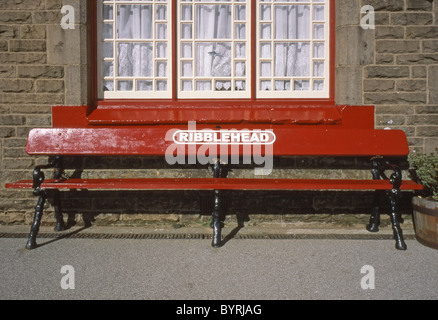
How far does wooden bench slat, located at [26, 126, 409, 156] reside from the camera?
17.7ft

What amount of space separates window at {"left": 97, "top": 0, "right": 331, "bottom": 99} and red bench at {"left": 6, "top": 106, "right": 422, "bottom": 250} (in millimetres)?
402

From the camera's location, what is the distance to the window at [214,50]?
6059mm

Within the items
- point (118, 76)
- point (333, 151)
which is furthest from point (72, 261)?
point (333, 151)

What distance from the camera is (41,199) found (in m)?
5.02

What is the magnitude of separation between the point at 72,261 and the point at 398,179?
11.3 ft

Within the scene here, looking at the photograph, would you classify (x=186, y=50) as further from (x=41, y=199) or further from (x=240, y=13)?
(x=41, y=199)

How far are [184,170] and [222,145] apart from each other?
71 centimetres

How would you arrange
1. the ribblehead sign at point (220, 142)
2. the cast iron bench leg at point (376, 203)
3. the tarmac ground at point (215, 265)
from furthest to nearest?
the cast iron bench leg at point (376, 203)
the ribblehead sign at point (220, 142)
the tarmac ground at point (215, 265)

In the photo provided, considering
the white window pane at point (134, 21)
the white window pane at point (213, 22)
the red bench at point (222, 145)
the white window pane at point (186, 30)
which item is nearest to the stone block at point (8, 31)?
the red bench at point (222, 145)

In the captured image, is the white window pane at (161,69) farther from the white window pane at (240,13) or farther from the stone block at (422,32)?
the stone block at (422,32)

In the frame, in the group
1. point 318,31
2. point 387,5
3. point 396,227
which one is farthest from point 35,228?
point 387,5

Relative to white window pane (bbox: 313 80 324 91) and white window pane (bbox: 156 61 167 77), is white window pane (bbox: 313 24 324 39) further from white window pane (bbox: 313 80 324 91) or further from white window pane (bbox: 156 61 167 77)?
white window pane (bbox: 156 61 167 77)

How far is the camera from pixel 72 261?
442cm

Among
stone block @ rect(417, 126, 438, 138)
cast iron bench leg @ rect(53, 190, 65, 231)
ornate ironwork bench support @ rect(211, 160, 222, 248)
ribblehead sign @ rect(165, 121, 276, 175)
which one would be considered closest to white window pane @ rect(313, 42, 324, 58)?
ribblehead sign @ rect(165, 121, 276, 175)
